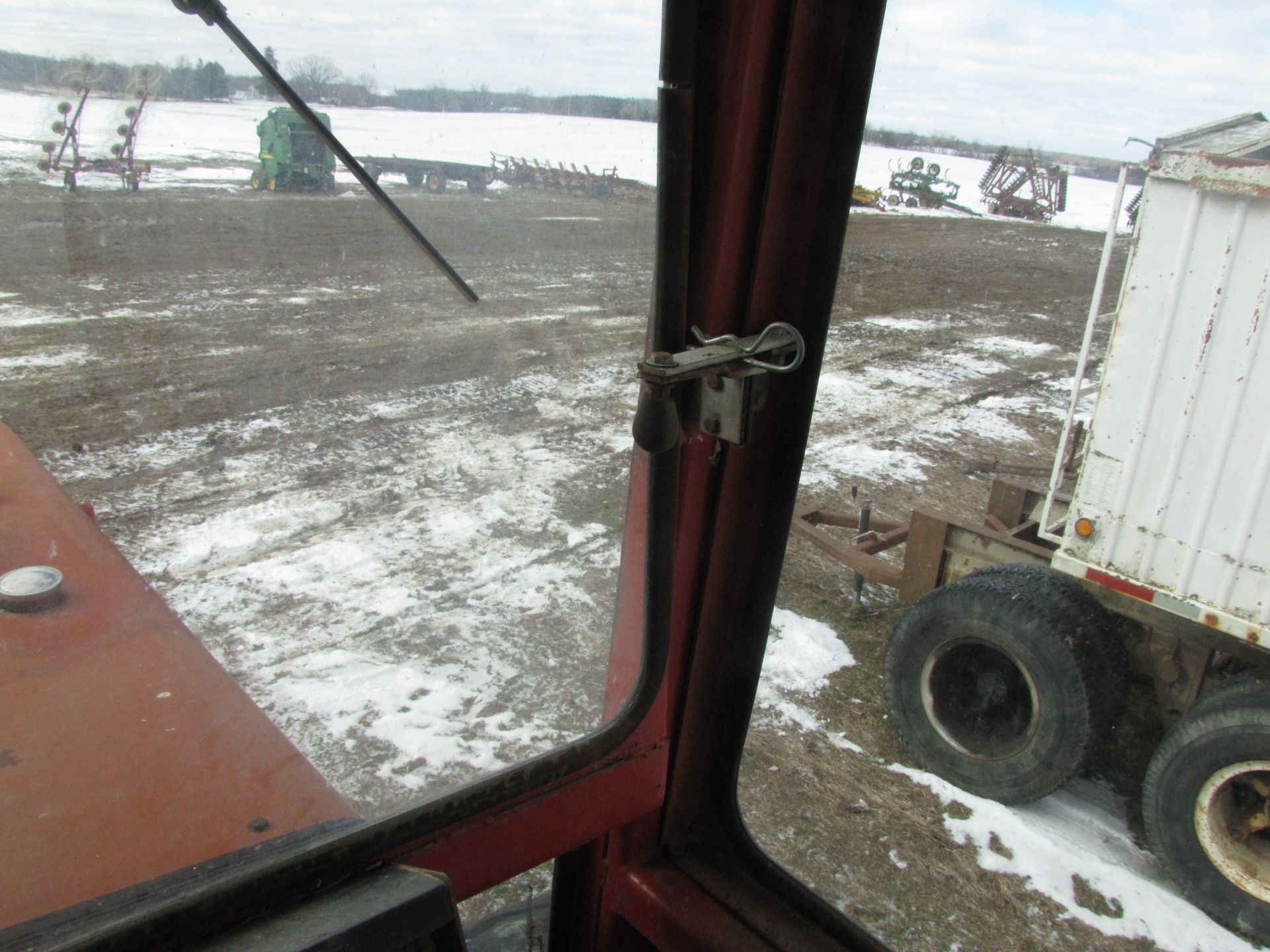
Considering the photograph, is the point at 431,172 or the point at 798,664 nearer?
the point at 431,172

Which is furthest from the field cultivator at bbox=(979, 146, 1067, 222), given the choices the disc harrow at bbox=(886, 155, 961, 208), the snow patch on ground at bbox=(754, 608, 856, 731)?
the snow patch on ground at bbox=(754, 608, 856, 731)

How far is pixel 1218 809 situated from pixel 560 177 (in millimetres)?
2637

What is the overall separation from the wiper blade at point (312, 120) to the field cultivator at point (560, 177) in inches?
4.0

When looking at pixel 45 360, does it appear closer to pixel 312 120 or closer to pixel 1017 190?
pixel 312 120

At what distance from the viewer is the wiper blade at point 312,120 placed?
0.71 meters

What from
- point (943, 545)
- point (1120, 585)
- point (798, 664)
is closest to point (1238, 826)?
point (1120, 585)

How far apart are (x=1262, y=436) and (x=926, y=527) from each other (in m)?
1.26

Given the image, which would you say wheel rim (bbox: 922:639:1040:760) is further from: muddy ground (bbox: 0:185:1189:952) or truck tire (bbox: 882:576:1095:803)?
muddy ground (bbox: 0:185:1189:952)

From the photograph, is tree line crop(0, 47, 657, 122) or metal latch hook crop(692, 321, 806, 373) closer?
tree line crop(0, 47, 657, 122)

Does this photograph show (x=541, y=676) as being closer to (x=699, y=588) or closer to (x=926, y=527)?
(x=699, y=588)

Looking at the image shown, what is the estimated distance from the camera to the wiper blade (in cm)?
71

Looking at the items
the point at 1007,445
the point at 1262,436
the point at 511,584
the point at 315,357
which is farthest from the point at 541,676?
the point at 1007,445

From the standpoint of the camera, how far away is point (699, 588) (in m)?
1.20

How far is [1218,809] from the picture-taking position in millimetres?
2523
